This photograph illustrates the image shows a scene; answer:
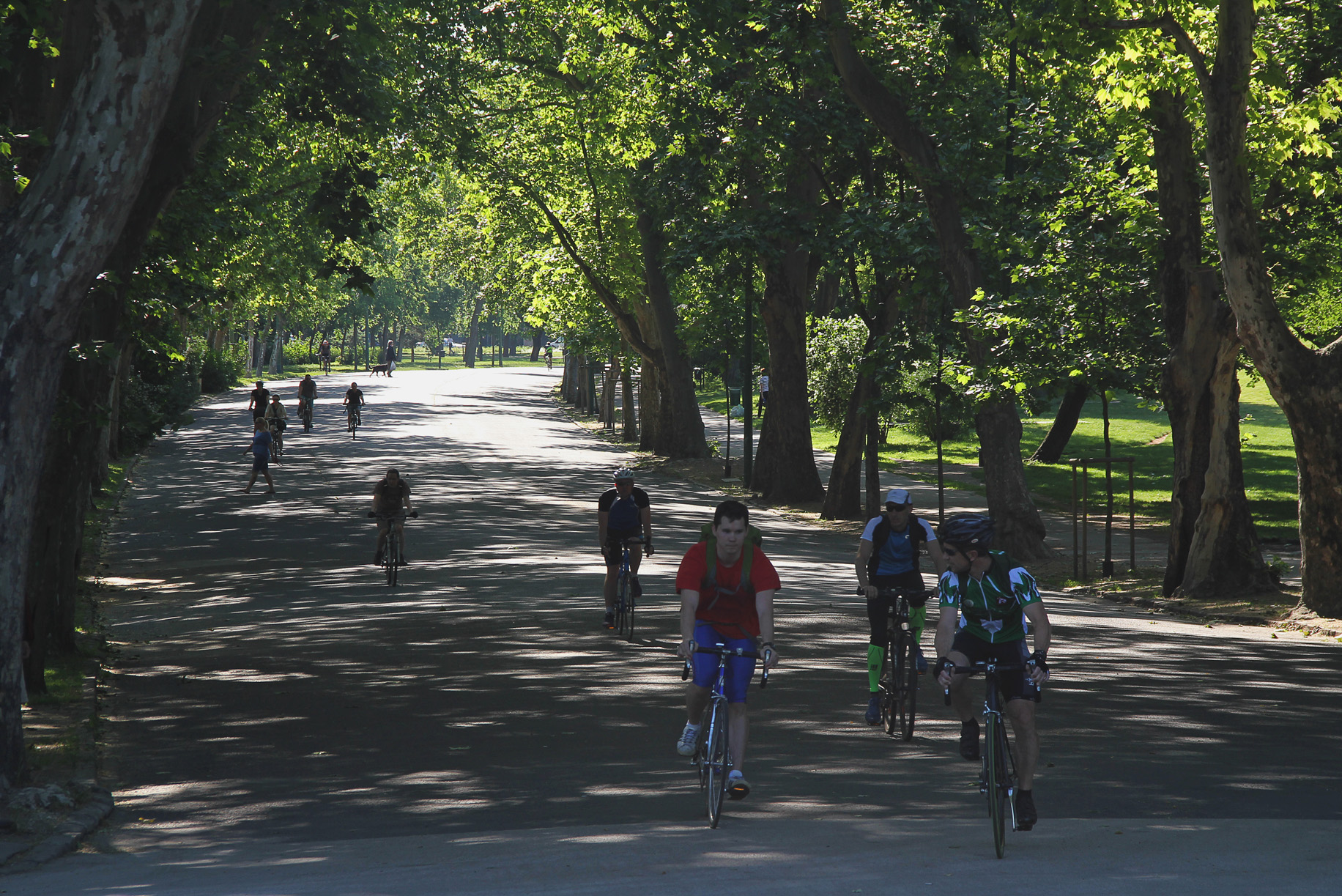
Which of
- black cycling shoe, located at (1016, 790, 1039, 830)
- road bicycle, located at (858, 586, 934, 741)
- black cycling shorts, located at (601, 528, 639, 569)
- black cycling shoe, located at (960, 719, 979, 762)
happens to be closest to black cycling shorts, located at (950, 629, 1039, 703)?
black cycling shoe, located at (1016, 790, 1039, 830)

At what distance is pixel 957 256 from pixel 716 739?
1634 cm

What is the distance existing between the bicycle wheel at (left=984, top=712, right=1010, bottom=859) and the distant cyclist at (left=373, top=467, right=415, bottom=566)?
42.0ft

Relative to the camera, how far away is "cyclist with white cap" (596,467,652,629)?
48.0 ft

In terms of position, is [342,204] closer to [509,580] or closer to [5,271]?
[509,580]

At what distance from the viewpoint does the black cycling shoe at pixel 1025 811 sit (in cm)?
679

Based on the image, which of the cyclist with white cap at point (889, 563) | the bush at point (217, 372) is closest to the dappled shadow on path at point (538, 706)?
the cyclist with white cap at point (889, 563)

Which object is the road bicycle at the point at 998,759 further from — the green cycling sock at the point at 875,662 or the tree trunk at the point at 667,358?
the tree trunk at the point at 667,358

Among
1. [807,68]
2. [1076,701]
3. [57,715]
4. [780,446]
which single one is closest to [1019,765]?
[1076,701]

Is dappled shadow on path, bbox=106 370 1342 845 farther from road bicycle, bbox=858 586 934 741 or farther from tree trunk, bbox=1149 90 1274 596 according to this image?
A: tree trunk, bbox=1149 90 1274 596

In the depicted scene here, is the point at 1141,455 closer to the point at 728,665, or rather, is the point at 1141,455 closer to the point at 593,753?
the point at 593,753

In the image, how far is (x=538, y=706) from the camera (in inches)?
440

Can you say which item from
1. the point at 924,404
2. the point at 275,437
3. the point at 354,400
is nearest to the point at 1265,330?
the point at 924,404

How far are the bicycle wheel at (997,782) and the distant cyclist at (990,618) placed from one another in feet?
0.50

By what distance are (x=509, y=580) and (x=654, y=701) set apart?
26.4 ft
